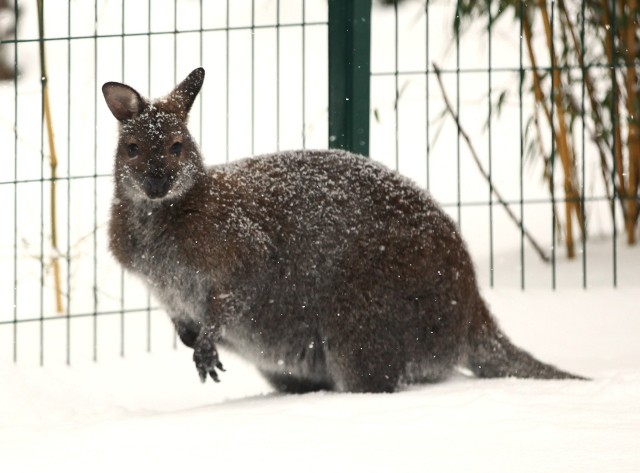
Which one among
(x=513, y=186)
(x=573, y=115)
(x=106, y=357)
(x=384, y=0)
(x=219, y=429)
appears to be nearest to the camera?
(x=219, y=429)

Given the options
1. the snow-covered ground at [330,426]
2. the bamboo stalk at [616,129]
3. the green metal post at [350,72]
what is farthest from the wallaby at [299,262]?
the bamboo stalk at [616,129]

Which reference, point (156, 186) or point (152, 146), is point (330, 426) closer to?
point (156, 186)

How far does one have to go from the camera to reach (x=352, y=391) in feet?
16.4

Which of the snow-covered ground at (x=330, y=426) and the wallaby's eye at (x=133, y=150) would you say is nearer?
the snow-covered ground at (x=330, y=426)

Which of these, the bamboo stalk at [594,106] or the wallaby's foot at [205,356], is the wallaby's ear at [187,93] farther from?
the bamboo stalk at [594,106]

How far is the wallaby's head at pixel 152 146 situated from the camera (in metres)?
4.82

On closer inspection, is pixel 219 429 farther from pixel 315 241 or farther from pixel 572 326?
pixel 572 326

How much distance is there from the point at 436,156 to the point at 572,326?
4.67 m

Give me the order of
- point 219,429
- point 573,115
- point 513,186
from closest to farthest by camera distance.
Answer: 1. point 219,429
2. point 573,115
3. point 513,186

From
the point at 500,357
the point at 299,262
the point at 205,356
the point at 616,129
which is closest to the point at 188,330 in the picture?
the point at 205,356

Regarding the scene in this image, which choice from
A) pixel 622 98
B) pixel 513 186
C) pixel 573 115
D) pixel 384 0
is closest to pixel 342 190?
pixel 573 115

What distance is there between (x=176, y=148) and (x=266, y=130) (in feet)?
20.9

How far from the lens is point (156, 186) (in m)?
4.79

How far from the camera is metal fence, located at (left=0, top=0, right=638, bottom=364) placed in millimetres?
6344
